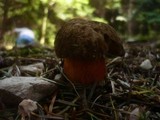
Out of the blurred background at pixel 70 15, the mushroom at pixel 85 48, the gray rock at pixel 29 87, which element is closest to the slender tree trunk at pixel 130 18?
the blurred background at pixel 70 15

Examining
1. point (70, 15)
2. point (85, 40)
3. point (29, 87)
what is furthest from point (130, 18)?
point (29, 87)

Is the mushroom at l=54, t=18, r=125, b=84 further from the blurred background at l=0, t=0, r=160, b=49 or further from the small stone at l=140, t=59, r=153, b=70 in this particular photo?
the blurred background at l=0, t=0, r=160, b=49

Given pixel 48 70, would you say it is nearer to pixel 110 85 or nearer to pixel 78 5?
pixel 110 85

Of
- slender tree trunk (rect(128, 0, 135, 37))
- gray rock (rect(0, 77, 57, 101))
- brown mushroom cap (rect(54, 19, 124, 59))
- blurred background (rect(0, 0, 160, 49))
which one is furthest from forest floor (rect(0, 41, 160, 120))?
slender tree trunk (rect(128, 0, 135, 37))

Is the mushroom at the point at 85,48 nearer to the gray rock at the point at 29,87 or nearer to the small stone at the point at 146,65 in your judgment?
the gray rock at the point at 29,87

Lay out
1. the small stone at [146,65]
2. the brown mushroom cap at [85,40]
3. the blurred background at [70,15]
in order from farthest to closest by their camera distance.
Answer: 1. the blurred background at [70,15]
2. the small stone at [146,65]
3. the brown mushroom cap at [85,40]
